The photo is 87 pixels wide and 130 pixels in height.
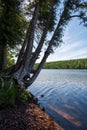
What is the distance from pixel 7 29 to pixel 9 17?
1196mm

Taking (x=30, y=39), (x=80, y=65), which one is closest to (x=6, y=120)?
(x=30, y=39)

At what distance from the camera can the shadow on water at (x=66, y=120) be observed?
41.7 ft

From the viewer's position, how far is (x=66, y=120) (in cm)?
1423

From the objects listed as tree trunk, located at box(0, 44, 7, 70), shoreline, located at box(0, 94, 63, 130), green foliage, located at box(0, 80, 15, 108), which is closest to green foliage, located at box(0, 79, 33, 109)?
green foliage, located at box(0, 80, 15, 108)

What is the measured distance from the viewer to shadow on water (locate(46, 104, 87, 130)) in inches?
500

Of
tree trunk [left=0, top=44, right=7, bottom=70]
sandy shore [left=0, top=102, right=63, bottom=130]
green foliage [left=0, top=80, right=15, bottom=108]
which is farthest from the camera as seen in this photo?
tree trunk [left=0, top=44, right=7, bottom=70]

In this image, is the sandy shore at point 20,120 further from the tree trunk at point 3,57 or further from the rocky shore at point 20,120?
the tree trunk at point 3,57

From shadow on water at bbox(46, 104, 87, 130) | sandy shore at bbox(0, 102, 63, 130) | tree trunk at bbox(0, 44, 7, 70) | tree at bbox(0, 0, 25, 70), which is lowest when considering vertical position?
shadow on water at bbox(46, 104, 87, 130)

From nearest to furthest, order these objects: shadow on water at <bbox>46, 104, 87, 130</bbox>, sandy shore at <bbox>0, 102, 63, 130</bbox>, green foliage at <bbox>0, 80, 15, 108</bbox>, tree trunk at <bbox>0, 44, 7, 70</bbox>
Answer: sandy shore at <bbox>0, 102, 63, 130</bbox>, green foliage at <bbox>0, 80, 15, 108</bbox>, shadow on water at <bbox>46, 104, 87, 130</bbox>, tree trunk at <bbox>0, 44, 7, 70</bbox>

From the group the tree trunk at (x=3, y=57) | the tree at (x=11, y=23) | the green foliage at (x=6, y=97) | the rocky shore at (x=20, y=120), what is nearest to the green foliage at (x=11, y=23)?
the tree at (x=11, y=23)

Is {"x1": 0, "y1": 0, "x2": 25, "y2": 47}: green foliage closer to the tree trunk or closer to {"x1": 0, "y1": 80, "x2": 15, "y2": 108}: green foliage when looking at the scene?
the tree trunk

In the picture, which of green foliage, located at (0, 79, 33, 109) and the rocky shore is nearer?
the rocky shore

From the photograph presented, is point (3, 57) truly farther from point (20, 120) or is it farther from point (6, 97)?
point (20, 120)

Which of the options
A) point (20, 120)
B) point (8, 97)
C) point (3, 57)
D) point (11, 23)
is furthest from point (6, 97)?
point (3, 57)
